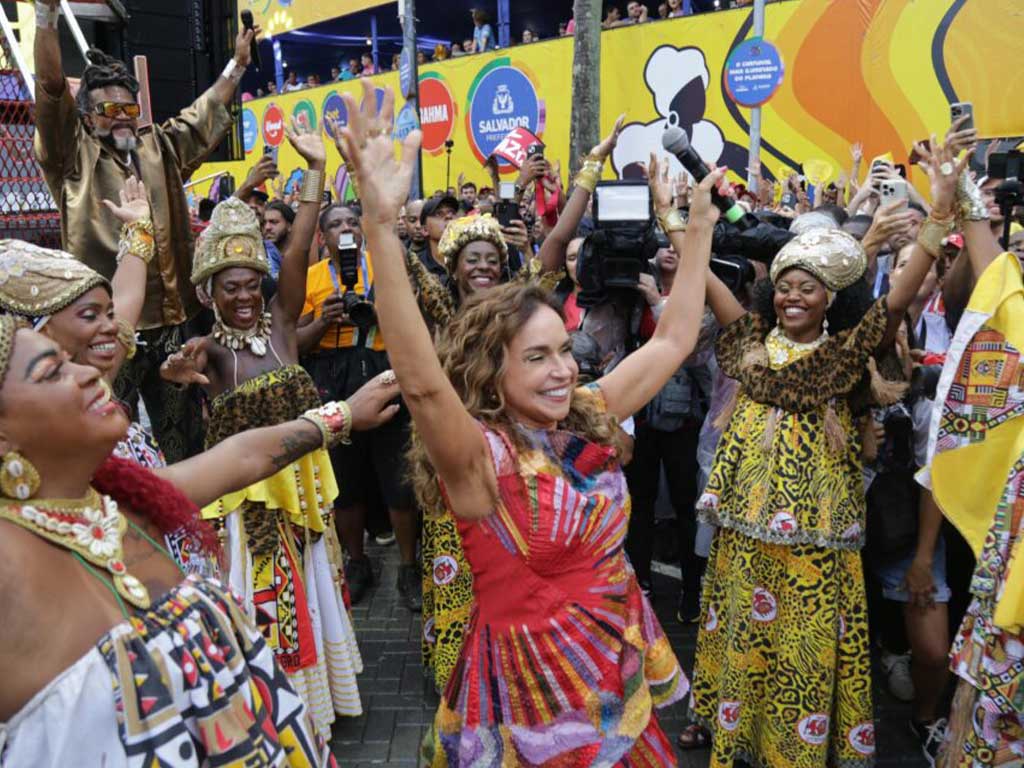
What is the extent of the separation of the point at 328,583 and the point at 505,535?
190 cm

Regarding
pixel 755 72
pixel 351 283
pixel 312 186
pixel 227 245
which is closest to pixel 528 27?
pixel 755 72

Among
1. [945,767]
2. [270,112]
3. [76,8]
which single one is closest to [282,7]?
[270,112]

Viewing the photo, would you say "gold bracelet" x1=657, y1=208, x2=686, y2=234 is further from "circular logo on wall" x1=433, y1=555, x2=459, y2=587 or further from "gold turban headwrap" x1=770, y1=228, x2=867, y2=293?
"circular logo on wall" x1=433, y1=555, x2=459, y2=587

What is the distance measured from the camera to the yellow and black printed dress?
3104 mm

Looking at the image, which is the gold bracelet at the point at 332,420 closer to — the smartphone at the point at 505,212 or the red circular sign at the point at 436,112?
the smartphone at the point at 505,212

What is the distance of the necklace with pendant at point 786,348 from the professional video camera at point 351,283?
1907mm

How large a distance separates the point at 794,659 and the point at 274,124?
21.9 m

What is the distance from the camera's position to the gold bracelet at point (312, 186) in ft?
12.6

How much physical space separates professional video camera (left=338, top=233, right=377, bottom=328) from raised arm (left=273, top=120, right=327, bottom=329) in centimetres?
39

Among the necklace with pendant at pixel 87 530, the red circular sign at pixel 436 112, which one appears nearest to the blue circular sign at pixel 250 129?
the red circular sign at pixel 436 112

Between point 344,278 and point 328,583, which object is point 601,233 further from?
point 328,583

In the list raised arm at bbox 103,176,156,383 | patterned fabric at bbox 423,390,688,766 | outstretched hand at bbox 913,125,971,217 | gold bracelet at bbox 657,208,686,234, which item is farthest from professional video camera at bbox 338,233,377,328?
outstretched hand at bbox 913,125,971,217

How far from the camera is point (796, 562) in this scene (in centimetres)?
312

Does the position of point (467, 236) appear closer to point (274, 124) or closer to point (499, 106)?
point (499, 106)
